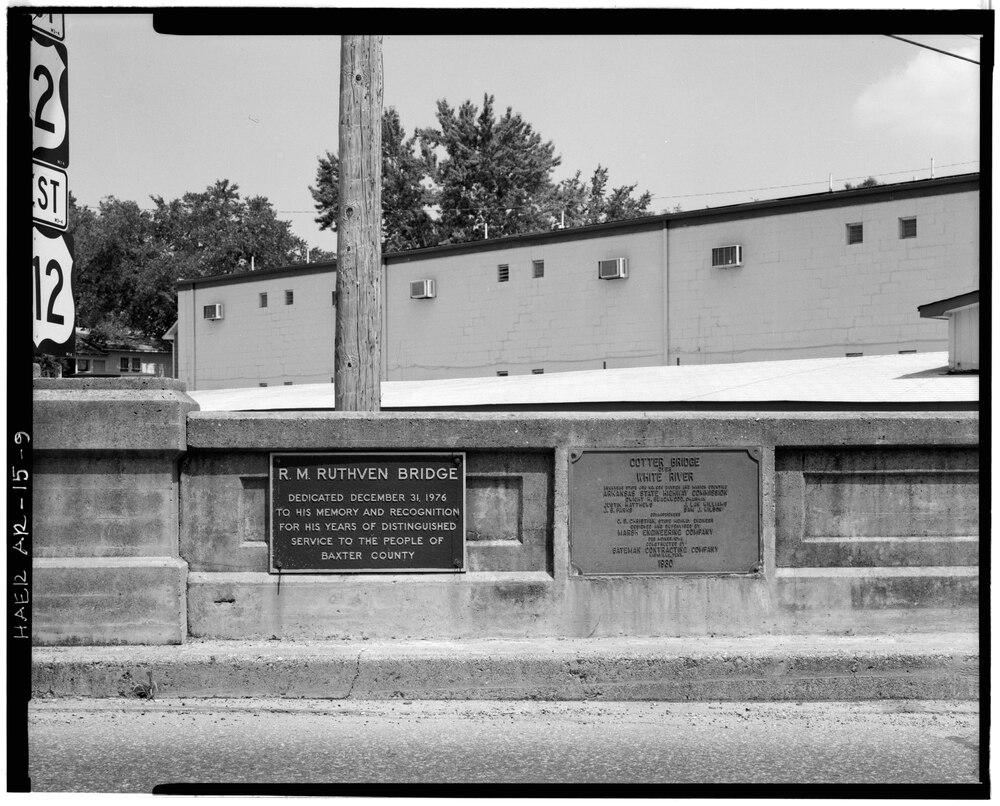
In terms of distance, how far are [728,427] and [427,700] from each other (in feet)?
7.80

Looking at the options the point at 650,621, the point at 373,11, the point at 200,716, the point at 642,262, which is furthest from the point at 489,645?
the point at 642,262

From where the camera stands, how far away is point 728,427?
6.82 meters

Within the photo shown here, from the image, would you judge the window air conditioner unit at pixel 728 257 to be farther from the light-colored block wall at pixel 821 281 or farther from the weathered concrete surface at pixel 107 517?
the weathered concrete surface at pixel 107 517

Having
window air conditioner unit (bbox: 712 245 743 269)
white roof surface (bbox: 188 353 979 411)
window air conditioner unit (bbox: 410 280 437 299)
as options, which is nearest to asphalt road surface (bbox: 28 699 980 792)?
white roof surface (bbox: 188 353 979 411)

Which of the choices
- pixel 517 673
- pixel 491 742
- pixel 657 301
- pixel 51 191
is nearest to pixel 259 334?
A: pixel 657 301

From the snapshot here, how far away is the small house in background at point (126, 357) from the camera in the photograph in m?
70.4

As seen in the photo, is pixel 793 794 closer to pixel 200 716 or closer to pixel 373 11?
pixel 200 716

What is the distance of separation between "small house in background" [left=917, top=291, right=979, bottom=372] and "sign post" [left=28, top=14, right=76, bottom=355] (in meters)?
12.4

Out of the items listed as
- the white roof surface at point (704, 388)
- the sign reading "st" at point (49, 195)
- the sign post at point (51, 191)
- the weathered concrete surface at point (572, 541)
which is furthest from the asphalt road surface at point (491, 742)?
the white roof surface at point (704, 388)

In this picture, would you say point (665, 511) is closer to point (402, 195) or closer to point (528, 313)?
point (528, 313)

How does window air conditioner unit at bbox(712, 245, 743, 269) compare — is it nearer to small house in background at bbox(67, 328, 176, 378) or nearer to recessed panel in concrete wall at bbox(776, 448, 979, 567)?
recessed panel in concrete wall at bbox(776, 448, 979, 567)

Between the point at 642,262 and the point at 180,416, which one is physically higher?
the point at 642,262

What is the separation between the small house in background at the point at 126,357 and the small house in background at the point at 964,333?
58.7 meters

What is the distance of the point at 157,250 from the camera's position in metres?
80.0
